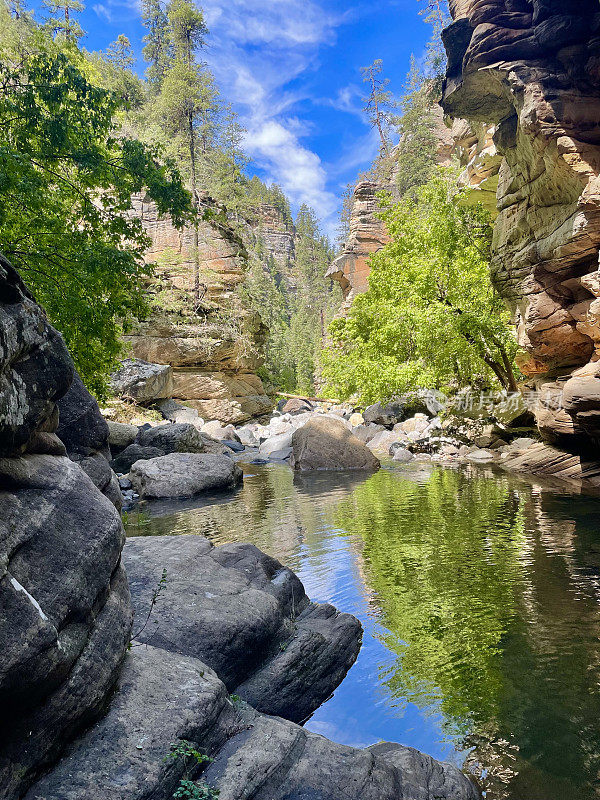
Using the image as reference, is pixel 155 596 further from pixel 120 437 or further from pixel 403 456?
pixel 403 456

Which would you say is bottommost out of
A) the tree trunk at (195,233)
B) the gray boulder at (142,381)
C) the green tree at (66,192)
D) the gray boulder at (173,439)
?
the gray boulder at (173,439)

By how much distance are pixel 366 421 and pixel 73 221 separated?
23429mm

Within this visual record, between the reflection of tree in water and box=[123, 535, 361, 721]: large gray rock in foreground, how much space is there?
2.82ft

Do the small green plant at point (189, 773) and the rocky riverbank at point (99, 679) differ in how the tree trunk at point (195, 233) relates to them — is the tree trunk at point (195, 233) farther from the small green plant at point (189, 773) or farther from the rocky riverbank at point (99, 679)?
the small green plant at point (189, 773)

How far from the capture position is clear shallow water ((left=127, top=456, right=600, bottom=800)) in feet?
14.9

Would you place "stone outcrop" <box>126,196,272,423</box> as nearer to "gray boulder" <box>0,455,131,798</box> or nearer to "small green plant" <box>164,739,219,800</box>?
"gray boulder" <box>0,455,131,798</box>

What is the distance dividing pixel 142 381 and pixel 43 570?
95.8 ft

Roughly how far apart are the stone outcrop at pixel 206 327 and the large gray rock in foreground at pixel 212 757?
31.0m

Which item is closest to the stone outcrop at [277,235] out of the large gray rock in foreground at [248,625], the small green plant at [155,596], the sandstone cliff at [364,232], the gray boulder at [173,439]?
the sandstone cliff at [364,232]

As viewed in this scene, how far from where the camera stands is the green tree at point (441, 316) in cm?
2280

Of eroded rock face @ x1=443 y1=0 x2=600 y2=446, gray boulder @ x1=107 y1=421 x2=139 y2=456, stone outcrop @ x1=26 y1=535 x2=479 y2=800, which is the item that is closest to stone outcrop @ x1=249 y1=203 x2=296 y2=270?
gray boulder @ x1=107 y1=421 x2=139 y2=456

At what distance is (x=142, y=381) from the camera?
102 feet

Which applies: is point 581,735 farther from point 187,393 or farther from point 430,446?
point 187,393

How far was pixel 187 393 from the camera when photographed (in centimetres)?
3606
